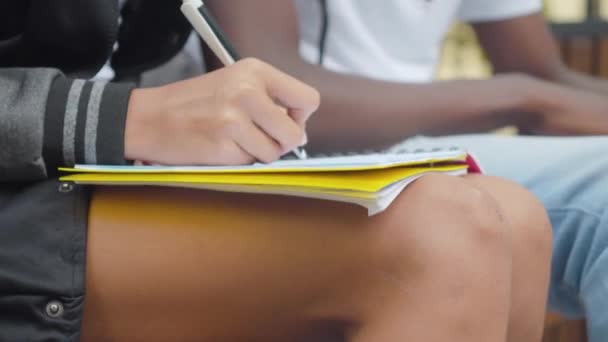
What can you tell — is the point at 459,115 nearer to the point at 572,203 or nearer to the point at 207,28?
the point at 572,203

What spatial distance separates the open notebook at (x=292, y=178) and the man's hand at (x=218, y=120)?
4cm

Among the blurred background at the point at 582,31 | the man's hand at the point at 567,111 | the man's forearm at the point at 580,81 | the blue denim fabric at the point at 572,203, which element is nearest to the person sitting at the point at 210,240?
the blue denim fabric at the point at 572,203

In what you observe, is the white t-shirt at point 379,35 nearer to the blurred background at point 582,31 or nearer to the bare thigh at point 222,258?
the bare thigh at point 222,258

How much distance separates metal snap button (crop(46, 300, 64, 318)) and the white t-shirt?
0.68 meters

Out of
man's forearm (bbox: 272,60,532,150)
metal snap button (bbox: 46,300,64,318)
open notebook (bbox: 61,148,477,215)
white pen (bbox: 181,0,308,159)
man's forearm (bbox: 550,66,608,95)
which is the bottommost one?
man's forearm (bbox: 550,66,608,95)

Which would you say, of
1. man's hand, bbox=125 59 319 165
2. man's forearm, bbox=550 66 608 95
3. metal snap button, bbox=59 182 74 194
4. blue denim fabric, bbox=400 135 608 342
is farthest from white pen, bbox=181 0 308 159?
man's forearm, bbox=550 66 608 95

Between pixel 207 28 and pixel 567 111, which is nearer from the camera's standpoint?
pixel 207 28

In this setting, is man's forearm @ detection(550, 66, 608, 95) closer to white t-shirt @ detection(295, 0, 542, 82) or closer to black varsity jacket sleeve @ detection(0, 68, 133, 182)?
white t-shirt @ detection(295, 0, 542, 82)

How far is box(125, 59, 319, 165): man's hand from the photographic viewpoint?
1.97 ft

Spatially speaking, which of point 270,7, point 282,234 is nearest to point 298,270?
point 282,234

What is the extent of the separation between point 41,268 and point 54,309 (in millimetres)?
30

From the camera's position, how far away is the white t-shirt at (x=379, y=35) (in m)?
1.16

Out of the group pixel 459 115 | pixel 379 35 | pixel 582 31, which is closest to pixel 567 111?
pixel 459 115

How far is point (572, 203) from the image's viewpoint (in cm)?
91
